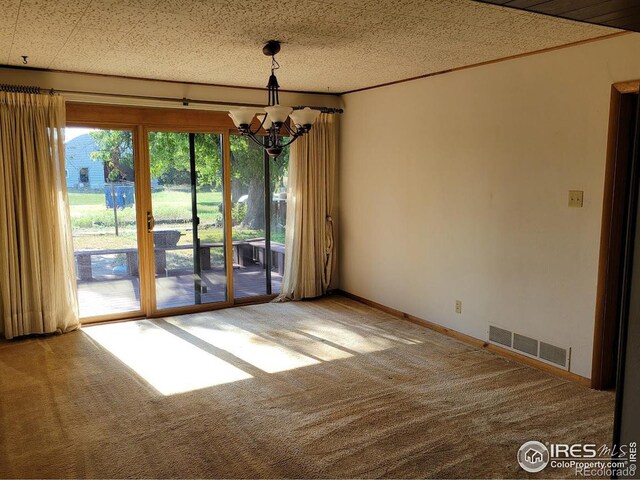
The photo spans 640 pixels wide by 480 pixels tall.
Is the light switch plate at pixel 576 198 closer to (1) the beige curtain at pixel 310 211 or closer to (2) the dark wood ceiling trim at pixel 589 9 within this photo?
(2) the dark wood ceiling trim at pixel 589 9

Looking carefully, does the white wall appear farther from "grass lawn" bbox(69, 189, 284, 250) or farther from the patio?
"grass lawn" bbox(69, 189, 284, 250)

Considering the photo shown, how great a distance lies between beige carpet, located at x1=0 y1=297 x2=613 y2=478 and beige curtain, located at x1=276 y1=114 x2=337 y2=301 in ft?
4.23

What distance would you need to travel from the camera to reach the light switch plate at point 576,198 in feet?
11.9

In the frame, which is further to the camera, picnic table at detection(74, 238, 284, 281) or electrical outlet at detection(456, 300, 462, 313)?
picnic table at detection(74, 238, 284, 281)

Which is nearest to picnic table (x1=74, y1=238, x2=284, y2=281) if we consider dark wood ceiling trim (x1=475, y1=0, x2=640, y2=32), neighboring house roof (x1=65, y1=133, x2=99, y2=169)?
neighboring house roof (x1=65, y1=133, x2=99, y2=169)

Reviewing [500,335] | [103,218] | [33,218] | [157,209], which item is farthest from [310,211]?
[33,218]

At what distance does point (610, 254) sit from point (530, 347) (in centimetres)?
101

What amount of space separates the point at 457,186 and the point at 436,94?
90 cm

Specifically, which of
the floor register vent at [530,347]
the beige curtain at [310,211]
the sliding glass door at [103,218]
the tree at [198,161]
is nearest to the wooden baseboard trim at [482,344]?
the floor register vent at [530,347]

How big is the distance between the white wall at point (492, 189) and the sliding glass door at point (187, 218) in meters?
1.65

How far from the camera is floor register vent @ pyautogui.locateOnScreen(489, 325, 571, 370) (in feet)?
12.6

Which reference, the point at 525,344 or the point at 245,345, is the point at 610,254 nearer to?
the point at 525,344

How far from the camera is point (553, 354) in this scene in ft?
12.8

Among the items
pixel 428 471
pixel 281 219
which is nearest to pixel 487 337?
pixel 428 471
